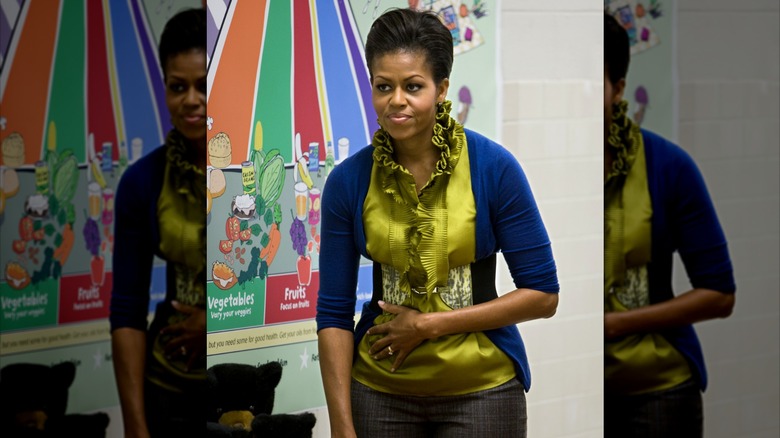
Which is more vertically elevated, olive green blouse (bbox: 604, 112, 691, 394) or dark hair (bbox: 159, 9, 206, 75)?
dark hair (bbox: 159, 9, 206, 75)

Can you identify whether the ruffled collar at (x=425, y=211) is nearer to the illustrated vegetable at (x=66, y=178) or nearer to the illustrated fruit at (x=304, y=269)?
the illustrated fruit at (x=304, y=269)

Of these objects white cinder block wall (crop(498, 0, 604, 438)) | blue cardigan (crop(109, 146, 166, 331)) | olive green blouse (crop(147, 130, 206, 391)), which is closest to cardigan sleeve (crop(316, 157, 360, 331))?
olive green blouse (crop(147, 130, 206, 391))

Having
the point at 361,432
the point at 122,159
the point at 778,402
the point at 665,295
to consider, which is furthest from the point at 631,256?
the point at 122,159

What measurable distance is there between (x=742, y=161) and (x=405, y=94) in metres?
0.99

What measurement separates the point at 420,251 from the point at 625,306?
72 cm

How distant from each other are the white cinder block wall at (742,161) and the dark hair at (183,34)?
1282 millimetres

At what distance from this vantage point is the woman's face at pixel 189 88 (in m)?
2.89

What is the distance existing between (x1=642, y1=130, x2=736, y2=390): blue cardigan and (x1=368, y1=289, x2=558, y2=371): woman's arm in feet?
1.36

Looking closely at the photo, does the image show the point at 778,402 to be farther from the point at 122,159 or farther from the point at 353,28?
the point at 122,159

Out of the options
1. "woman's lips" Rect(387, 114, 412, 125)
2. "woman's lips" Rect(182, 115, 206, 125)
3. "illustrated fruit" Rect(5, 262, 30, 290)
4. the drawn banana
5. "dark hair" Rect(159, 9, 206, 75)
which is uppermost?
"dark hair" Rect(159, 9, 206, 75)

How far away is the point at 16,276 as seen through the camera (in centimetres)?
281

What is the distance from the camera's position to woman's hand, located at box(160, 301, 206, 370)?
2.96 meters

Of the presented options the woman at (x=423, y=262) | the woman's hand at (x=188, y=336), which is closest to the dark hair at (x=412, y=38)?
the woman at (x=423, y=262)

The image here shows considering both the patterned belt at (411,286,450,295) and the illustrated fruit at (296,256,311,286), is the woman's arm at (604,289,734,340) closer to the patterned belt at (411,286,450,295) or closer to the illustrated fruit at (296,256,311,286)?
the patterned belt at (411,286,450,295)
